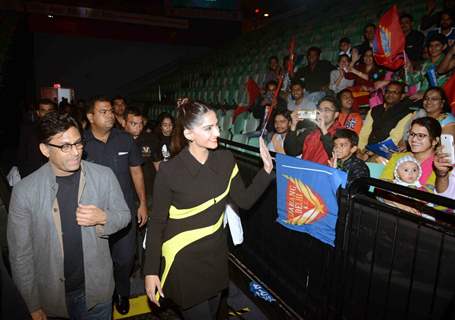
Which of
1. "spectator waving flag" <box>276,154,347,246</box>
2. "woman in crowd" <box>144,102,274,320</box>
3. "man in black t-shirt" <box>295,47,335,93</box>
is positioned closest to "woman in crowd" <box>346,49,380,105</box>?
"man in black t-shirt" <box>295,47,335,93</box>

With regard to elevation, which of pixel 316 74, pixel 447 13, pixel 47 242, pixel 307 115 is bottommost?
pixel 47 242

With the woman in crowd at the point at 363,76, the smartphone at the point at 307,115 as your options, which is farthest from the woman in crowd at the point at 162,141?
the woman in crowd at the point at 363,76

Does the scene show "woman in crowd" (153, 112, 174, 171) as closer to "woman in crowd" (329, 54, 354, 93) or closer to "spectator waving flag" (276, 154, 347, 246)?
"spectator waving flag" (276, 154, 347, 246)

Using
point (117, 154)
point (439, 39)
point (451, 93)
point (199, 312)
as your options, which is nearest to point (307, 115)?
point (451, 93)

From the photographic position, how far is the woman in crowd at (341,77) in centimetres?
638

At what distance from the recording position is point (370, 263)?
7.46 ft

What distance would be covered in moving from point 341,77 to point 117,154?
4808 millimetres

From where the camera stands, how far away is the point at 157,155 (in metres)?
4.64

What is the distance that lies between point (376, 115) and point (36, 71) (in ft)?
58.4

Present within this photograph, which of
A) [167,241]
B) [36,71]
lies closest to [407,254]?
[167,241]

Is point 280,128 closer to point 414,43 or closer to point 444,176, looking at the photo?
point 444,176

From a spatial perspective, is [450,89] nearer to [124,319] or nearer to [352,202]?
[352,202]

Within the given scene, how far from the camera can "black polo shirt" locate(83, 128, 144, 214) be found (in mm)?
3295

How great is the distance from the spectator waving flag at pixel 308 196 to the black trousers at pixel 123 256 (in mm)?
1511
